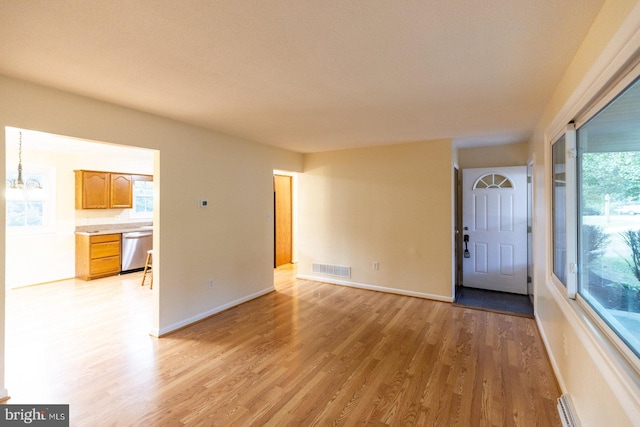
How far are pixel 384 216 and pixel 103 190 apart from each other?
Result: 19.0 ft

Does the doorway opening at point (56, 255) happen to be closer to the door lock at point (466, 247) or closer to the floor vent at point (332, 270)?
the floor vent at point (332, 270)

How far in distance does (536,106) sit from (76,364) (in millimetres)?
4979

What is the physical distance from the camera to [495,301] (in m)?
4.18

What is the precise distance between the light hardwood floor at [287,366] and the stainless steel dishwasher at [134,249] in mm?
1986

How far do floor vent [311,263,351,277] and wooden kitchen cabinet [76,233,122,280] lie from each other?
4.13 m

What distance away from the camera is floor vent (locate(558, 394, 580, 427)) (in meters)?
1.76

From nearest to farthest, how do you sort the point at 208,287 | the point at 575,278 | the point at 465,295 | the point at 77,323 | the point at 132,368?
the point at 575,278 → the point at 132,368 → the point at 77,323 → the point at 208,287 → the point at 465,295

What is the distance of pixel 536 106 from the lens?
279cm

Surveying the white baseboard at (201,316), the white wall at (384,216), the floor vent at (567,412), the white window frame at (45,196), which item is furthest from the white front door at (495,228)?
the white window frame at (45,196)

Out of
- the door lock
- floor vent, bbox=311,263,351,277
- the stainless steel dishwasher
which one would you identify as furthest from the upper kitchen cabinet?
the door lock

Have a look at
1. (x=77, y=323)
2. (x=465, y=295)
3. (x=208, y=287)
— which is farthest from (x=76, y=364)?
(x=465, y=295)

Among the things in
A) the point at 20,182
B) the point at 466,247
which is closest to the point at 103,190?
the point at 20,182

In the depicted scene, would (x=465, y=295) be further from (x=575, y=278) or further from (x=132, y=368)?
(x=132, y=368)

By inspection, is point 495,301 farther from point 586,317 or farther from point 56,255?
point 56,255
